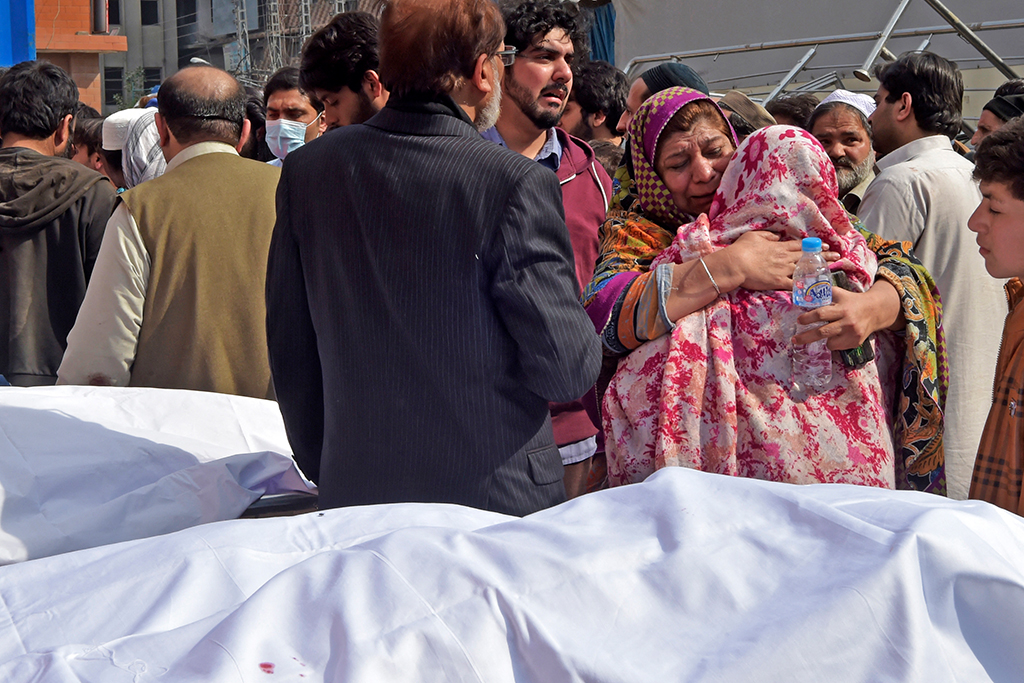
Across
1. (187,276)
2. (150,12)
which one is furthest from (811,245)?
(150,12)

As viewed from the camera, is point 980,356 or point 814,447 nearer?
point 814,447

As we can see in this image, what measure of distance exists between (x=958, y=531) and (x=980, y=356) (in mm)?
2284

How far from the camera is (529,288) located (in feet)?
5.47

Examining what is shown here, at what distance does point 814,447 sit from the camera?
6.50 ft

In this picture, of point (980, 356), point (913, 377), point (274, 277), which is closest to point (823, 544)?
point (913, 377)

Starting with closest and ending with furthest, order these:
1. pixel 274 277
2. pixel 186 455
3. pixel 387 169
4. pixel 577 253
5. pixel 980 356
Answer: pixel 387 169 < pixel 274 277 < pixel 186 455 < pixel 577 253 < pixel 980 356

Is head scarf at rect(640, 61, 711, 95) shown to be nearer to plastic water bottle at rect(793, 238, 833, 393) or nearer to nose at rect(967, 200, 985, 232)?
nose at rect(967, 200, 985, 232)

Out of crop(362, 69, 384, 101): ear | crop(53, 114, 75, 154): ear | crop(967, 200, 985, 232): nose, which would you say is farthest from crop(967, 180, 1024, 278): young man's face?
crop(53, 114, 75, 154): ear

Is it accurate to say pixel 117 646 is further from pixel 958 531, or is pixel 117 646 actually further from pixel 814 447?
pixel 814 447

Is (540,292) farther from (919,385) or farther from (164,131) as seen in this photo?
(164,131)

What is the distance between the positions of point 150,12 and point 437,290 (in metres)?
44.2

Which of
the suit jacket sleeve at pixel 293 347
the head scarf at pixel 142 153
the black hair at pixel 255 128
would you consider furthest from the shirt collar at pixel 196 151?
the black hair at pixel 255 128

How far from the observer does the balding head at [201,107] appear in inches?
106

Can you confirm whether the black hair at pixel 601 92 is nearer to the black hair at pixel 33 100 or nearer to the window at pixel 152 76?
the black hair at pixel 33 100
